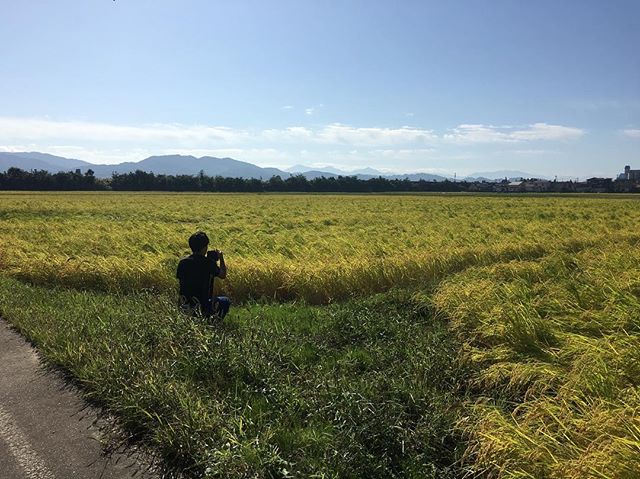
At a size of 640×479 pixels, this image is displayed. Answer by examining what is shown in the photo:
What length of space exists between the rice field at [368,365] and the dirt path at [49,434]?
0.78 ft

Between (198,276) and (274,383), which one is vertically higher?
(198,276)

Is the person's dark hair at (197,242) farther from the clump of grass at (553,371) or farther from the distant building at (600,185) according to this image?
the distant building at (600,185)

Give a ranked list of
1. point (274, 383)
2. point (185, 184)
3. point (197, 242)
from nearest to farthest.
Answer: point (274, 383) < point (197, 242) < point (185, 184)

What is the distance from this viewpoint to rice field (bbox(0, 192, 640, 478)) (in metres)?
3.35

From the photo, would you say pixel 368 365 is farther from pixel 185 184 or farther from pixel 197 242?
pixel 185 184

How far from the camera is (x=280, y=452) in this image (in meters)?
3.54

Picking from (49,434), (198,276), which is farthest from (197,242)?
(49,434)

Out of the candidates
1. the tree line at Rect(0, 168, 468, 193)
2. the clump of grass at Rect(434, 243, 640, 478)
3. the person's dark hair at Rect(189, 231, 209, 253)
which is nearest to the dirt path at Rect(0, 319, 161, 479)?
the person's dark hair at Rect(189, 231, 209, 253)

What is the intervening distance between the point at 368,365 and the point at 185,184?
10235 centimetres

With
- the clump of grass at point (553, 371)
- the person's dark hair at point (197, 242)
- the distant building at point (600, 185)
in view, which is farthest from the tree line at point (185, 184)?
the clump of grass at point (553, 371)

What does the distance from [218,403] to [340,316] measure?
3158mm

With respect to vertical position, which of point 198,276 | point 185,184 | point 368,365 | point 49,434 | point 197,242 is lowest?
point 49,434

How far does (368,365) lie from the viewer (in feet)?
17.6

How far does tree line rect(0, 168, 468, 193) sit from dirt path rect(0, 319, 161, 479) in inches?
3797
